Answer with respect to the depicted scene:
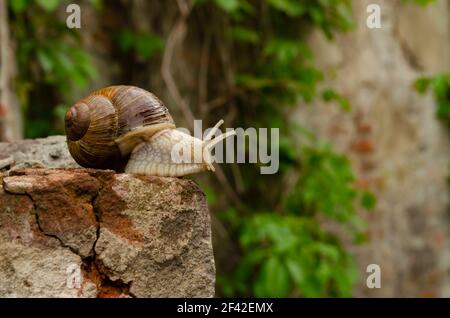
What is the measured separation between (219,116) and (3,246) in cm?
280

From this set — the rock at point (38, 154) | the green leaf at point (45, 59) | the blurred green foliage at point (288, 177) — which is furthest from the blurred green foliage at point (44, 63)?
the rock at point (38, 154)

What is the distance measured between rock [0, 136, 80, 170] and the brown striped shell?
21 centimetres

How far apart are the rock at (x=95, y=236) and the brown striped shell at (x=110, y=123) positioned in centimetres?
12

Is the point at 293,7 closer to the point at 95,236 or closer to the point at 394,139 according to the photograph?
the point at 394,139

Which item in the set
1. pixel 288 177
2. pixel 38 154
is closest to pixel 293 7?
pixel 288 177

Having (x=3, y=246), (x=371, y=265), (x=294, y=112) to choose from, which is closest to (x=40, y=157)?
(x=3, y=246)

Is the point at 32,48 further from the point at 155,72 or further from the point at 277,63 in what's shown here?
the point at 277,63

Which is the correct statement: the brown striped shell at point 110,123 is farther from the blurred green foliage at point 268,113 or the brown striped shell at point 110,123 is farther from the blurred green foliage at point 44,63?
the blurred green foliage at point 268,113

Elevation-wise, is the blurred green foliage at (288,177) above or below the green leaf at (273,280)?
above

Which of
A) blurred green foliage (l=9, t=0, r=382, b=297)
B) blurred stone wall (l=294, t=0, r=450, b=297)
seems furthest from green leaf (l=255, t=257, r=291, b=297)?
blurred stone wall (l=294, t=0, r=450, b=297)

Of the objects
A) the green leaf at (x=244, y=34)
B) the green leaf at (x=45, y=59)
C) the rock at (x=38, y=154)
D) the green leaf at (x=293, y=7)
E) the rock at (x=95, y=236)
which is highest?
the green leaf at (x=293, y=7)

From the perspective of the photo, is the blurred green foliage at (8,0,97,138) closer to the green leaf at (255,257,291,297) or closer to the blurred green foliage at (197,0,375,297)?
the blurred green foliage at (197,0,375,297)

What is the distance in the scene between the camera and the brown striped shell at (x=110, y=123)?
1.79 meters

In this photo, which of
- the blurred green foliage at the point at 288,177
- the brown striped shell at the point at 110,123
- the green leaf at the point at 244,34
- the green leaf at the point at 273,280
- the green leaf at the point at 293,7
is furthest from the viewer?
the green leaf at the point at 244,34
